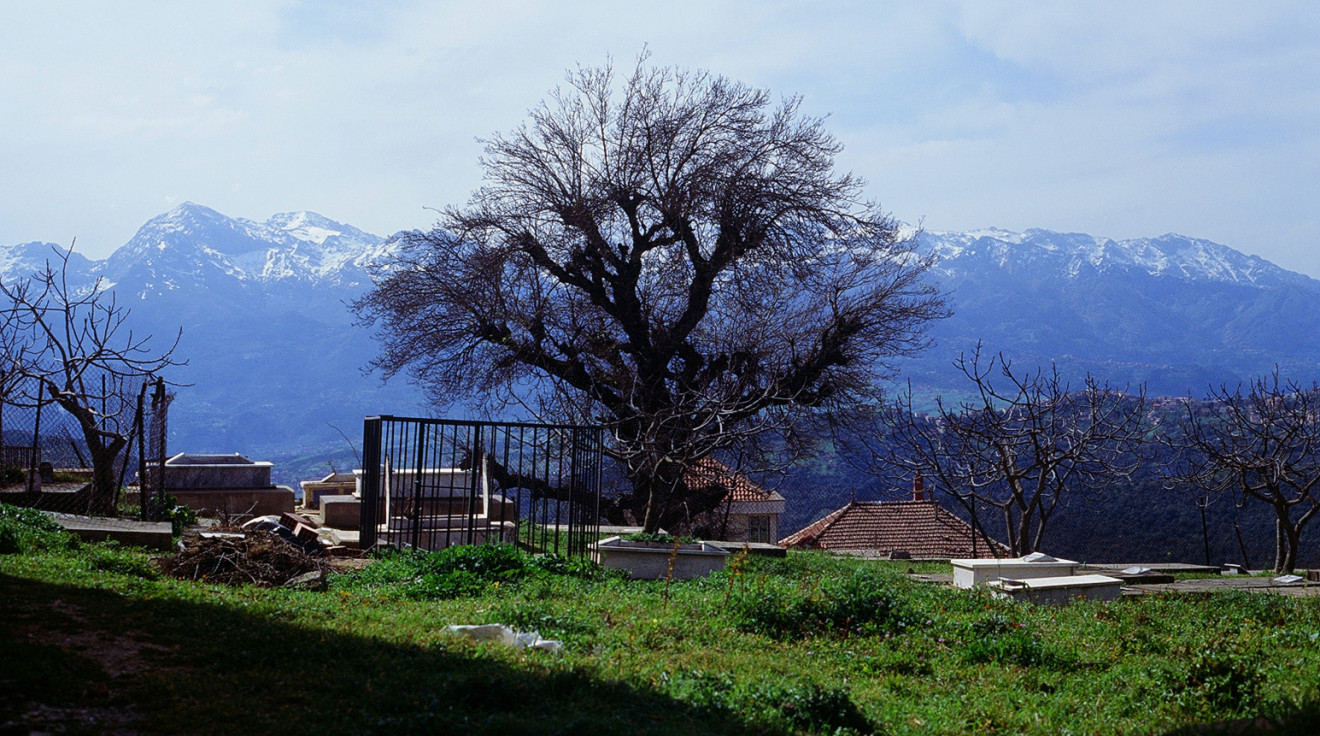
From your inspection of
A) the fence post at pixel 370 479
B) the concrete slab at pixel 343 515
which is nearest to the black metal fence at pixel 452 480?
the fence post at pixel 370 479

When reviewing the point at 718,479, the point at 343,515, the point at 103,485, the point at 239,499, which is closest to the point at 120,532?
the point at 103,485

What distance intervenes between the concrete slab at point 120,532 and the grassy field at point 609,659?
2.70 feet

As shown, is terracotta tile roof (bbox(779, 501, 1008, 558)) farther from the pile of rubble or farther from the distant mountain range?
the distant mountain range

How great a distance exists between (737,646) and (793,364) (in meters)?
13.5

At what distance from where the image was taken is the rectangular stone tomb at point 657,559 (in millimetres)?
10750

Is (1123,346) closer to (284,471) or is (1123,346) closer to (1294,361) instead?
(1294,361)

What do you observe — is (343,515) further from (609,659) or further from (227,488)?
(609,659)

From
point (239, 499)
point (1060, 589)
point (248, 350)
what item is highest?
point (248, 350)

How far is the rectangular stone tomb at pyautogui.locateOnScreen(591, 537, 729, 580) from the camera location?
423 inches

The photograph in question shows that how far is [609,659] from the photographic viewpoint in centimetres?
557

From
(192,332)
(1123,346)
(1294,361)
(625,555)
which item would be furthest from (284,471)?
(1294,361)

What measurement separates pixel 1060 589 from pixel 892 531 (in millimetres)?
18160

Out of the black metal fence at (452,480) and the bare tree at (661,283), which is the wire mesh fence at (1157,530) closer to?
the bare tree at (661,283)

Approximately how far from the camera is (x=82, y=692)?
162 inches
